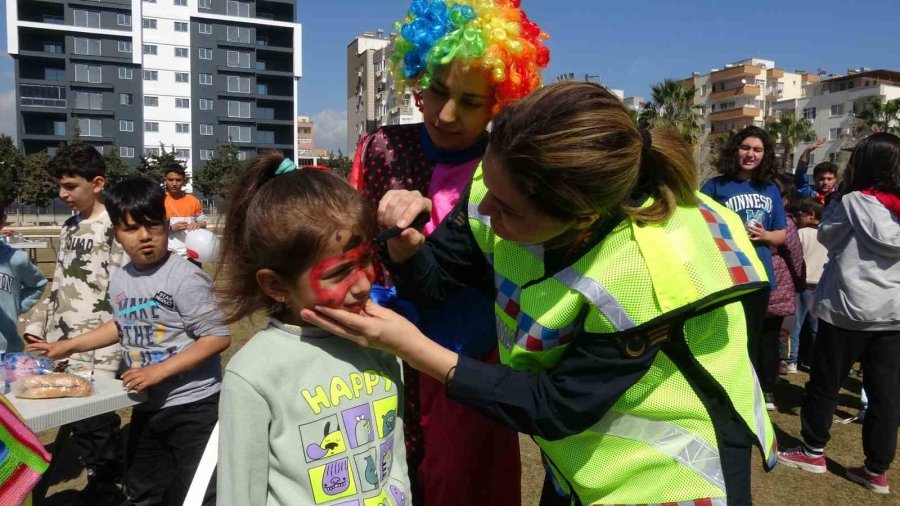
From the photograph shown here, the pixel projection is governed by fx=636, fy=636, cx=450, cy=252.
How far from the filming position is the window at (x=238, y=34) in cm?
5272

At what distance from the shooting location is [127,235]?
2.74 m

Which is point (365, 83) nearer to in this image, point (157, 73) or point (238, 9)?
point (238, 9)

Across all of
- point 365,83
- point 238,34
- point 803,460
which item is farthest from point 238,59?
point 803,460

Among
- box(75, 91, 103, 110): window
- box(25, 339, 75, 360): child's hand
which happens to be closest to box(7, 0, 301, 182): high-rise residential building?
box(75, 91, 103, 110): window

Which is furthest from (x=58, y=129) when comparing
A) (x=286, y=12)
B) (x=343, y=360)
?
(x=343, y=360)

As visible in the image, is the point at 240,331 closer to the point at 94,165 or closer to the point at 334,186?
the point at 94,165

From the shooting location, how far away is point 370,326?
4.66 ft

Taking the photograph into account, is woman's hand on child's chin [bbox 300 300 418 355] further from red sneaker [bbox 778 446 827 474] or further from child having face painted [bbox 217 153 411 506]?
red sneaker [bbox 778 446 827 474]

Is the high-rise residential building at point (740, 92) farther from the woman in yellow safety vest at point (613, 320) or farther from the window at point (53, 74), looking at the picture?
the woman in yellow safety vest at point (613, 320)

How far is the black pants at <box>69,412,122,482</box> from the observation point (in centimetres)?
355

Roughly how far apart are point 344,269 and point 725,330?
874mm

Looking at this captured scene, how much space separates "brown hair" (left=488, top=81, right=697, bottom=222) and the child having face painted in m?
0.47

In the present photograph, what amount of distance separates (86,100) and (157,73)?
5600mm

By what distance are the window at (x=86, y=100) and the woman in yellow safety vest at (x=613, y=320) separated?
182ft
